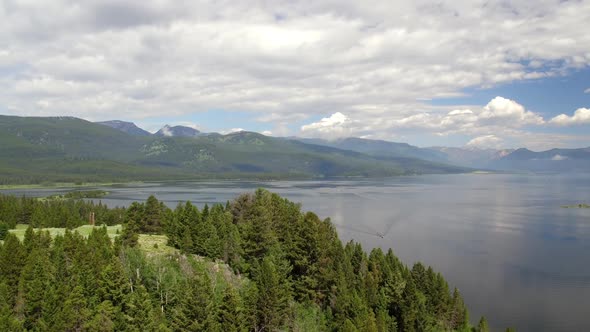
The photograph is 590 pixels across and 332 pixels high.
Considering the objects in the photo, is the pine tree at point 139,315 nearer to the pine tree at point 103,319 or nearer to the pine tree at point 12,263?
the pine tree at point 103,319

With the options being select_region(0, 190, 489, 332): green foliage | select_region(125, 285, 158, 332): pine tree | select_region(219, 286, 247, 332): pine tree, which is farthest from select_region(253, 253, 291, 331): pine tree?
select_region(125, 285, 158, 332): pine tree

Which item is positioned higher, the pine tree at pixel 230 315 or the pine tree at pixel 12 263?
the pine tree at pixel 12 263

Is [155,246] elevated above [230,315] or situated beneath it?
elevated above

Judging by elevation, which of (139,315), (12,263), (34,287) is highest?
(12,263)

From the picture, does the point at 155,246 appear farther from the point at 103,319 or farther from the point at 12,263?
the point at 103,319

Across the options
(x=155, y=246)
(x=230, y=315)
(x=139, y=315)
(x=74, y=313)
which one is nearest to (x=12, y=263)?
(x=74, y=313)

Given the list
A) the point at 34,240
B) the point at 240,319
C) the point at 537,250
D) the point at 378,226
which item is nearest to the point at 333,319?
the point at 240,319

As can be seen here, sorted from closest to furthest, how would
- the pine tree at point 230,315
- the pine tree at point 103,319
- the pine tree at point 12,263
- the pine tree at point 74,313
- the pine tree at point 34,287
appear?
the pine tree at point 103,319 → the pine tree at point 74,313 → the pine tree at point 34,287 → the pine tree at point 230,315 → the pine tree at point 12,263

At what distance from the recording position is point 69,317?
2078 inches

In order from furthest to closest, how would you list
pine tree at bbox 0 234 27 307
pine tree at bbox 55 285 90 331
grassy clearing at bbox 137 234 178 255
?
grassy clearing at bbox 137 234 178 255, pine tree at bbox 0 234 27 307, pine tree at bbox 55 285 90 331

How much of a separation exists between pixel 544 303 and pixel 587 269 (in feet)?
126

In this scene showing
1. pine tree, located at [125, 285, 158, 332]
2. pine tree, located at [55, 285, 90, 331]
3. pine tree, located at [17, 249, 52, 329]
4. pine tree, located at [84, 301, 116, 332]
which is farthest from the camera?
pine tree, located at [17, 249, 52, 329]

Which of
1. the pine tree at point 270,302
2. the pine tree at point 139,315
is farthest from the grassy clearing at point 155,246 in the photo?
the pine tree at point 270,302

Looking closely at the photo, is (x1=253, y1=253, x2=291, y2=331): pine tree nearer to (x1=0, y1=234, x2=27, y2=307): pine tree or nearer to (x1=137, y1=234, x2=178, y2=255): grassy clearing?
(x1=137, y1=234, x2=178, y2=255): grassy clearing
